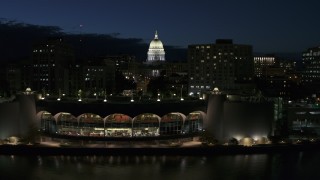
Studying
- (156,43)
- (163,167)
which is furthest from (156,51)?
(163,167)

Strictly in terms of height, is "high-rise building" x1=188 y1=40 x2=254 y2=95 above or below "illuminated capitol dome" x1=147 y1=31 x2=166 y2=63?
below

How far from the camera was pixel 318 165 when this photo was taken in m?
16.0

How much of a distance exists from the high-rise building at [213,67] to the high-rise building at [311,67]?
9.63 meters

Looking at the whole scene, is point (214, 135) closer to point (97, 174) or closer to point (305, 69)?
point (97, 174)

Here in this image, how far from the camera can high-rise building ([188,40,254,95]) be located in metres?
38.3

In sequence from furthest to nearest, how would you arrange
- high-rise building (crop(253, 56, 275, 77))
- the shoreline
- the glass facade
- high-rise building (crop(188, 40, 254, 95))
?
1. high-rise building (crop(253, 56, 275, 77))
2. high-rise building (crop(188, 40, 254, 95))
3. the glass facade
4. the shoreline

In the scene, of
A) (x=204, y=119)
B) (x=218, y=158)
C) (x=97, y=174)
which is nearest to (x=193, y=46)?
(x=204, y=119)

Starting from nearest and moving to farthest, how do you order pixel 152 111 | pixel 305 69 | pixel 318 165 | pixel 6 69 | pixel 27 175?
pixel 27 175, pixel 318 165, pixel 152 111, pixel 6 69, pixel 305 69

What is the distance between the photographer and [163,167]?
15414 mm

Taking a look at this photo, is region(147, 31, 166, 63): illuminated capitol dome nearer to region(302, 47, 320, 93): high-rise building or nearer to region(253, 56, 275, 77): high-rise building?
region(253, 56, 275, 77): high-rise building

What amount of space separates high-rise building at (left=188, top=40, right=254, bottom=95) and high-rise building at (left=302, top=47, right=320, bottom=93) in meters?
9.63

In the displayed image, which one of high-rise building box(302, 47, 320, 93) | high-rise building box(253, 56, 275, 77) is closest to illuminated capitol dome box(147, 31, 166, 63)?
high-rise building box(253, 56, 275, 77)

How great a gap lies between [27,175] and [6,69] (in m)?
25.4

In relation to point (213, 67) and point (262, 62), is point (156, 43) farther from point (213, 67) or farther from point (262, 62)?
point (213, 67)
